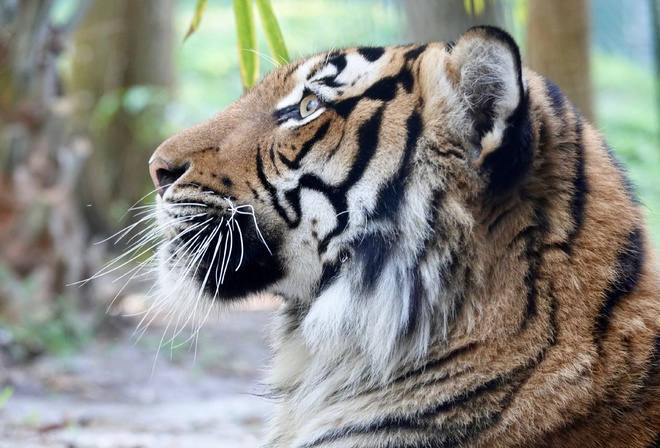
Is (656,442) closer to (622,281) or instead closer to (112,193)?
(622,281)

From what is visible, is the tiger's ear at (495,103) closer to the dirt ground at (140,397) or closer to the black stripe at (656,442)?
the black stripe at (656,442)

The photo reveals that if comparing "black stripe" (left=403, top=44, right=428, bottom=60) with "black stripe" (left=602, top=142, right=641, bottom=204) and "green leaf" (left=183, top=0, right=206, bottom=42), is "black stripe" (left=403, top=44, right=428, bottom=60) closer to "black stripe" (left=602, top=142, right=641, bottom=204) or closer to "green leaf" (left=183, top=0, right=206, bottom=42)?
"black stripe" (left=602, top=142, right=641, bottom=204)

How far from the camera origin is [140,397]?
566 cm

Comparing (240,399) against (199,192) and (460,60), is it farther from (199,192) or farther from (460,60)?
(460,60)

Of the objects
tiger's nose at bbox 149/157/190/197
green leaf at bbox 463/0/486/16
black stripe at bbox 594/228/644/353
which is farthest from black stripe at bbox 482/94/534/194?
green leaf at bbox 463/0/486/16

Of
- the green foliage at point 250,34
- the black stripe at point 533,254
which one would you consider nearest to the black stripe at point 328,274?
the black stripe at point 533,254

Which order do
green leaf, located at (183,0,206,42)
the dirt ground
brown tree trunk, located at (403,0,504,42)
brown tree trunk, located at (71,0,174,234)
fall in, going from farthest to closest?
brown tree trunk, located at (71,0,174,234)
brown tree trunk, located at (403,0,504,42)
the dirt ground
green leaf, located at (183,0,206,42)

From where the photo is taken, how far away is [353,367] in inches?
91.4

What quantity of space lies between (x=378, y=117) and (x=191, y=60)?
577 inches

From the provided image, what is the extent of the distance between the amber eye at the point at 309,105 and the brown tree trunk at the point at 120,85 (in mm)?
7030

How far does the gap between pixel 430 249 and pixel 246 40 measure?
1.50 metres

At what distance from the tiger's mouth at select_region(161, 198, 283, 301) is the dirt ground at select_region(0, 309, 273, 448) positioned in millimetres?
649

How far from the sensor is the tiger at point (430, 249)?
6.61 ft

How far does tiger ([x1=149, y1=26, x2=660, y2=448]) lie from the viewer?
6.61 feet
